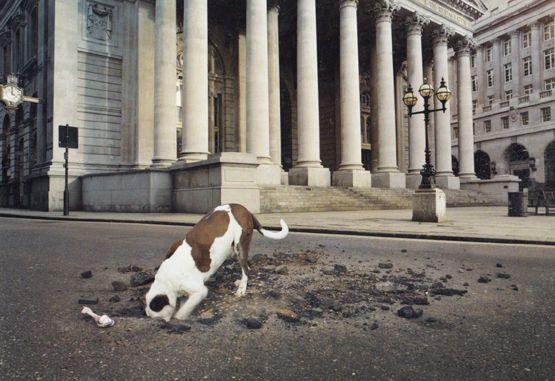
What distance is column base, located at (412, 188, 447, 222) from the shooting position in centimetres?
1294

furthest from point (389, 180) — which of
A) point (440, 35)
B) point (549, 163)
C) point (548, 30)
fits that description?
point (548, 30)

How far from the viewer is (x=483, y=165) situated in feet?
181

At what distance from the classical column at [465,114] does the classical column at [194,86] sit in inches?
969

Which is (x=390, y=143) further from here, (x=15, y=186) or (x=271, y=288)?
(x=15, y=186)

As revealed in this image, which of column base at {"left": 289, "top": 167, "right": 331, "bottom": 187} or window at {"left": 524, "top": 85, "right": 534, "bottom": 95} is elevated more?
window at {"left": 524, "top": 85, "right": 534, "bottom": 95}

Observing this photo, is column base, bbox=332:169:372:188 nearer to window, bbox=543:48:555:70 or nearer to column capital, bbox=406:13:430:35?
column capital, bbox=406:13:430:35

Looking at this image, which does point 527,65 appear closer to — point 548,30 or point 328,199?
point 548,30

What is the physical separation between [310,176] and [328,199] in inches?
96.4

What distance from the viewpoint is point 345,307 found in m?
3.45

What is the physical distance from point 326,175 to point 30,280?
20.6m

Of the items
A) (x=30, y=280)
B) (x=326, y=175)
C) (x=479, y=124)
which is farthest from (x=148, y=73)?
(x=479, y=124)

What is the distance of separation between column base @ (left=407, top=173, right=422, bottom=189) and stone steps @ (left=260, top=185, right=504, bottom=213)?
11.8 feet

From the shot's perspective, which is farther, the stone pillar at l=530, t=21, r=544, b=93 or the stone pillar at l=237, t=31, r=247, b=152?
the stone pillar at l=530, t=21, r=544, b=93

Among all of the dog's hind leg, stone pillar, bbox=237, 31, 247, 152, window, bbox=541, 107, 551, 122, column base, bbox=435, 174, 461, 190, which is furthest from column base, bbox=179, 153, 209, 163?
window, bbox=541, 107, 551, 122
